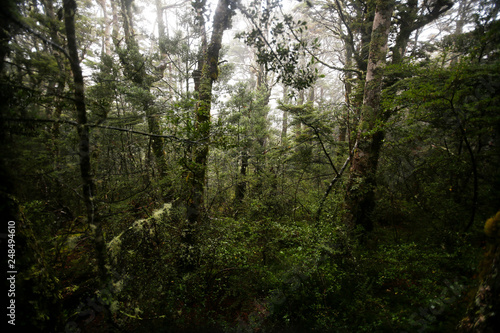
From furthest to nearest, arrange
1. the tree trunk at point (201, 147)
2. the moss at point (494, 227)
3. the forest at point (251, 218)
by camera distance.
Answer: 1. the tree trunk at point (201, 147)
2. the moss at point (494, 227)
3. the forest at point (251, 218)

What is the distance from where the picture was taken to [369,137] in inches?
204

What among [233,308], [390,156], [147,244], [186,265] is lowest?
[233,308]

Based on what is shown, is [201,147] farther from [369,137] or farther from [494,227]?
[494,227]

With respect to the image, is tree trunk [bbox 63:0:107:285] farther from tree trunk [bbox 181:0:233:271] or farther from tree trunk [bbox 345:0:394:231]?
tree trunk [bbox 345:0:394:231]

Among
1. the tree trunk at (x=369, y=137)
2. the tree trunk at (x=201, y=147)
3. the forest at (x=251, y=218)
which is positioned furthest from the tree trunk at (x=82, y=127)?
the tree trunk at (x=369, y=137)

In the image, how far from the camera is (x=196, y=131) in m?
3.51

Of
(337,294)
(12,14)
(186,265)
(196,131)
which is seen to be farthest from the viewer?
(186,265)

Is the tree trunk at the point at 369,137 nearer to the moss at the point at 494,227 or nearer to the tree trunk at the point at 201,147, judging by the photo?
the moss at the point at 494,227

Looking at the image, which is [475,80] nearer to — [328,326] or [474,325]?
[474,325]

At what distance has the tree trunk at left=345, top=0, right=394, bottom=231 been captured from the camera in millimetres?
4914

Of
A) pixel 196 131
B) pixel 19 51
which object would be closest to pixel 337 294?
pixel 196 131

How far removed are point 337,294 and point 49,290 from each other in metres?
4.48

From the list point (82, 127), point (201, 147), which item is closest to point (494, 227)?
point (201, 147)

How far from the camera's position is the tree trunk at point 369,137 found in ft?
16.1
